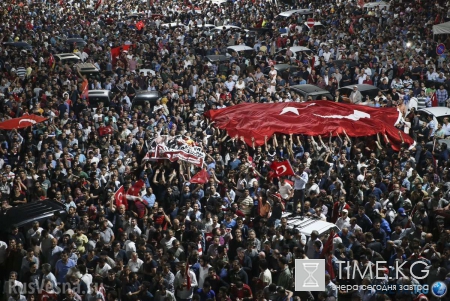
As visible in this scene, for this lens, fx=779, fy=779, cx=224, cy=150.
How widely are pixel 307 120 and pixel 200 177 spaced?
4696 mm

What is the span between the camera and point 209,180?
16.2 meters

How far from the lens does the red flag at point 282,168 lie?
53.7 ft

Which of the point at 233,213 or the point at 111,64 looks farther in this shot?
the point at 111,64

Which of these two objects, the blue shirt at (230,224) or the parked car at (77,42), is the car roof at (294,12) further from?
the blue shirt at (230,224)

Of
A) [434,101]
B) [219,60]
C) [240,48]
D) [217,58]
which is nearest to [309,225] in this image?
[434,101]

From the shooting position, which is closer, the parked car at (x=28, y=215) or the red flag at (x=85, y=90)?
the parked car at (x=28, y=215)

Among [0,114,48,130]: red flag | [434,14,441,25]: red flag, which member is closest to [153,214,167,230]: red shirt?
[0,114,48,130]: red flag

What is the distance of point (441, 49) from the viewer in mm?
27094

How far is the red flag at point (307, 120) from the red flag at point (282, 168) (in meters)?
2.79

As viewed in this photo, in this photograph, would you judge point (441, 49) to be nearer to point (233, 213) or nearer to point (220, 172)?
point (220, 172)

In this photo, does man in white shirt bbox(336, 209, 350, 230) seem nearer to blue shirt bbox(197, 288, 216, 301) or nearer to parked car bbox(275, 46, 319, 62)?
blue shirt bbox(197, 288, 216, 301)

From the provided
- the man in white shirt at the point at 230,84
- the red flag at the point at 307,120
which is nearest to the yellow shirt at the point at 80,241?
the red flag at the point at 307,120

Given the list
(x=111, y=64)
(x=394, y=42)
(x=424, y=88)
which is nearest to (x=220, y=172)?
(x=424, y=88)

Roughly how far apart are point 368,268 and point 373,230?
5.72ft
